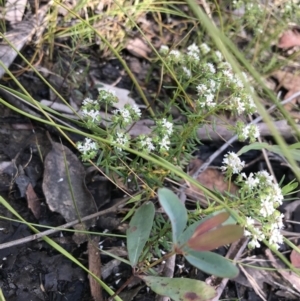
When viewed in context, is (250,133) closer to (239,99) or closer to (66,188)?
(239,99)

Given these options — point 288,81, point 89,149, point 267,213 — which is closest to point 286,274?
point 267,213

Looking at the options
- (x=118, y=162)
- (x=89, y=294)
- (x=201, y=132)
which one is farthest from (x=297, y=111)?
(x=89, y=294)

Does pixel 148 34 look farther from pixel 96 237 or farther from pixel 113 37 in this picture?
pixel 96 237

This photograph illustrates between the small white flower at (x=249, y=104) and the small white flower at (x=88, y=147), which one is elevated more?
the small white flower at (x=249, y=104)

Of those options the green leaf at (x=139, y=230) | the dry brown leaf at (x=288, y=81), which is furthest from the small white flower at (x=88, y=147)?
the dry brown leaf at (x=288, y=81)

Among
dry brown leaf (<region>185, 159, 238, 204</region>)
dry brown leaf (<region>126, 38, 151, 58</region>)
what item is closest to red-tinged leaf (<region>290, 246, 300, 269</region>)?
dry brown leaf (<region>185, 159, 238, 204</region>)

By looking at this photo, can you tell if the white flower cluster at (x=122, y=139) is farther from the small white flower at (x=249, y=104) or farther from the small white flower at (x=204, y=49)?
the small white flower at (x=204, y=49)

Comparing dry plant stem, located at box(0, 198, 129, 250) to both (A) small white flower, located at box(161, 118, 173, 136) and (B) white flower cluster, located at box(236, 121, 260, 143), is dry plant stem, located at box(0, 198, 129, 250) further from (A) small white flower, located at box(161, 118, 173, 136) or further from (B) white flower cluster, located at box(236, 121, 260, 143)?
(B) white flower cluster, located at box(236, 121, 260, 143)

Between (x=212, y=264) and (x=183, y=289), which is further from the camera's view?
(x=183, y=289)
